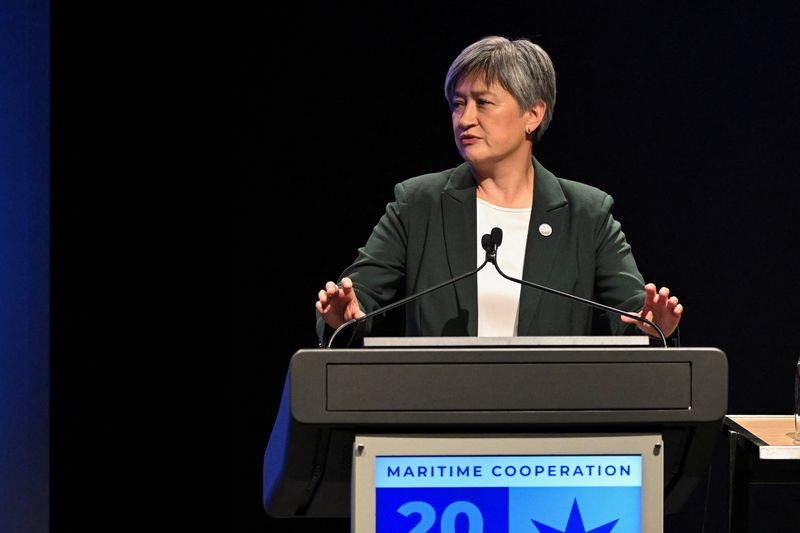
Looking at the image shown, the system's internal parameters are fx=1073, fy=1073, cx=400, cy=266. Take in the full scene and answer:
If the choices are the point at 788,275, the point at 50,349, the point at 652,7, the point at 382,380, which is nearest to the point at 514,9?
the point at 652,7

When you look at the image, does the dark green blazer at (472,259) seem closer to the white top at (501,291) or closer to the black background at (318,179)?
the white top at (501,291)

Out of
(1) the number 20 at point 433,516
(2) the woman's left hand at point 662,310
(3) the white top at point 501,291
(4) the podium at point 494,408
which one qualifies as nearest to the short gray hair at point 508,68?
(3) the white top at point 501,291

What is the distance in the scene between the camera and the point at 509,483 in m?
1.28

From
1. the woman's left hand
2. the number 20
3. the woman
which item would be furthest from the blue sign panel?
the woman

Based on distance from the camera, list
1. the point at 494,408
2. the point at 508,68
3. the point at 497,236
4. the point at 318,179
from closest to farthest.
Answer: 1. the point at 494,408
2. the point at 497,236
3. the point at 508,68
4. the point at 318,179

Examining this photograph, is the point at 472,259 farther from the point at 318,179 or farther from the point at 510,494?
the point at 318,179

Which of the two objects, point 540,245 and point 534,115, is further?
point 534,115

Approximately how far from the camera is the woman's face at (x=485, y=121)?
85.7 inches

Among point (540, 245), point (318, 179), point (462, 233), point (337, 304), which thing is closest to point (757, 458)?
point (540, 245)

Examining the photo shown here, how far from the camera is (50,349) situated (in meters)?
3.24

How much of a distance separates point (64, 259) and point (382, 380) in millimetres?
2240

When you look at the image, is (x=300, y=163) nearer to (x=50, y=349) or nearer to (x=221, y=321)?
(x=221, y=321)

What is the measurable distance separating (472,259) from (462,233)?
7 cm

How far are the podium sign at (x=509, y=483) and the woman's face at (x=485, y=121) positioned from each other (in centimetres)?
101
